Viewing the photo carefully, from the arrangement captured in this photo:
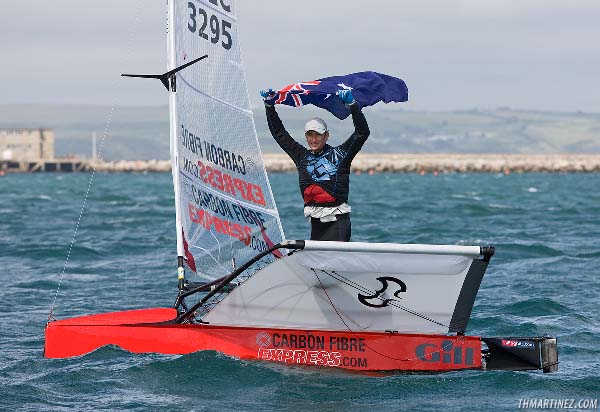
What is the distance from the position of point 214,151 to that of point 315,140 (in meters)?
2.04

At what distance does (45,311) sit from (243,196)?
3629 mm

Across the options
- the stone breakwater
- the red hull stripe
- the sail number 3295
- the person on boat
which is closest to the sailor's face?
the person on boat

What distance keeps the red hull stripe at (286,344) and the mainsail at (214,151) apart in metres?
1.17

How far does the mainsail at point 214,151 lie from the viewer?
37.2 feet

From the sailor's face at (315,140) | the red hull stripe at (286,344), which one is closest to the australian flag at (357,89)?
the sailor's face at (315,140)

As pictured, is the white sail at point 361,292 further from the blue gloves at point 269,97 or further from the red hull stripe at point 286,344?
the blue gloves at point 269,97

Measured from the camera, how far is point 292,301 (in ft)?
32.9

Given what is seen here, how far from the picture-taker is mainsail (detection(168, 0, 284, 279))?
11328mm

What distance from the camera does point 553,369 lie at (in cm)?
978

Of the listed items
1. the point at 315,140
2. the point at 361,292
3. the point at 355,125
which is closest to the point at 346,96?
the point at 355,125

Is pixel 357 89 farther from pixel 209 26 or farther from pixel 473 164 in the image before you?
pixel 473 164

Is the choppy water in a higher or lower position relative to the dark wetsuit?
lower

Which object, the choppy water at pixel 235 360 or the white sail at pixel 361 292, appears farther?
the white sail at pixel 361 292

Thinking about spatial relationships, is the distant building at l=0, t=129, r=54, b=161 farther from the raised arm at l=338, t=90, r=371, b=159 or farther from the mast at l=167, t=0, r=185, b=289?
the raised arm at l=338, t=90, r=371, b=159
